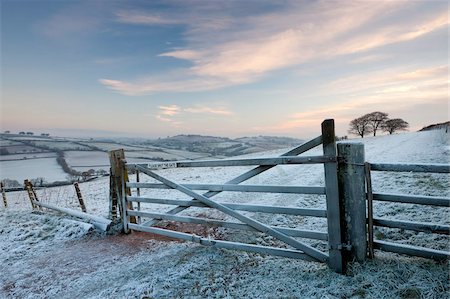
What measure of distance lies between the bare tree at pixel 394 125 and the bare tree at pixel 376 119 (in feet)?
3.07

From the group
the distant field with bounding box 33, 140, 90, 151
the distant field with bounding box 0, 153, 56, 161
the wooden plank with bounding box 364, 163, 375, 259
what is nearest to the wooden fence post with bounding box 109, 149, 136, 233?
the wooden plank with bounding box 364, 163, 375, 259

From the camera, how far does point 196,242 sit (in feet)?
17.1

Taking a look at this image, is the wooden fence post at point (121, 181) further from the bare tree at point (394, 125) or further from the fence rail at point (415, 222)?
the bare tree at point (394, 125)

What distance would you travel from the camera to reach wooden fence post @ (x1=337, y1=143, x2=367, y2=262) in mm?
3760

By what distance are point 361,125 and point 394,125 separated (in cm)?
804

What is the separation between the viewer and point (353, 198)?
150 inches

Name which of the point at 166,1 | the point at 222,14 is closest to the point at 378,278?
the point at 222,14

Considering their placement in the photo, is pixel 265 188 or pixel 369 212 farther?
pixel 265 188

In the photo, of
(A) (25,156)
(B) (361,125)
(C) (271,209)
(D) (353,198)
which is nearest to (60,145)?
(A) (25,156)

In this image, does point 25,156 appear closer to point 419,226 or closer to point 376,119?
point 419,226

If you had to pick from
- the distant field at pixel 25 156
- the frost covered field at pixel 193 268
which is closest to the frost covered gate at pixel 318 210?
the frost covered field at pixel 193 268

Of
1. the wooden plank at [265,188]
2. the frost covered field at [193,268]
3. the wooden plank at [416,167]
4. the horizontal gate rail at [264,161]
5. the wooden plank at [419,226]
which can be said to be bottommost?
the frost covered field at [193,268]

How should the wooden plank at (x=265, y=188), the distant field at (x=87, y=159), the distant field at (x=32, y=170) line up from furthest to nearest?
1. the distant field at (x=87, y=159)
2. the distant field at (x=32, y=170)
3. the wooden plank at (x=265, y=188)

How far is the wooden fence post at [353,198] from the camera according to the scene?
12.3ft
